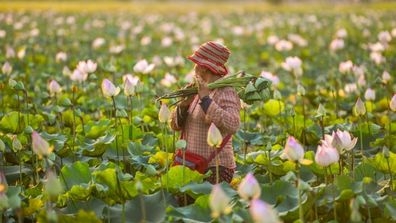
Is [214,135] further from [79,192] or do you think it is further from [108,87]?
[108,87]

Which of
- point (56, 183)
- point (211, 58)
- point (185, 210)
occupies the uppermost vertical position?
point (211, 58)

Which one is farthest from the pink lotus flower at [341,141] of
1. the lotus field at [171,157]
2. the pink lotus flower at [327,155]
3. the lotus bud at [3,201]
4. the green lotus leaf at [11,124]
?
the green lotus leaf at [11,124]

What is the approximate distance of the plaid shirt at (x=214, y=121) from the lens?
3.00 m

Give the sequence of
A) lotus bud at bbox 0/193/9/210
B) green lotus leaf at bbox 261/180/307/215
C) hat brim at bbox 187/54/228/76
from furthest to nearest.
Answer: hat brim at bbox 187/54/228/76 < green lotus leaf at bbox 261/180/307/215 < lotus bud at bbox 0/193/9/210

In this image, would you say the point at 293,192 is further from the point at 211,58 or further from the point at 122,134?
the point at 122,134

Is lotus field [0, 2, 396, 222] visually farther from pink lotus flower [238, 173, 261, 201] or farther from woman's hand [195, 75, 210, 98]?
woman's hand [195, 75, 210, 98]

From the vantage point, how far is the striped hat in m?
3.08

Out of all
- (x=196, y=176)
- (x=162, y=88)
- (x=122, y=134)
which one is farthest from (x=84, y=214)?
(x=162, y=88)

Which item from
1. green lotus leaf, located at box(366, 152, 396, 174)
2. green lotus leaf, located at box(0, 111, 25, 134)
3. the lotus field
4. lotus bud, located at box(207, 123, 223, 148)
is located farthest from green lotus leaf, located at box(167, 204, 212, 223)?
green lotus leaf, located at box(0, 111, 25, 134)

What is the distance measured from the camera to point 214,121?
299cm

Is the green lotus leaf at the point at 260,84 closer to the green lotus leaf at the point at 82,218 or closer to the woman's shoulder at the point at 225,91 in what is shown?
the woman's shoulder at the point at 225,91

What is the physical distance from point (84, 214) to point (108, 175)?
45cm

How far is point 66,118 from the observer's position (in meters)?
4.48

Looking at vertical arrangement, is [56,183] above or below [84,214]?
above
